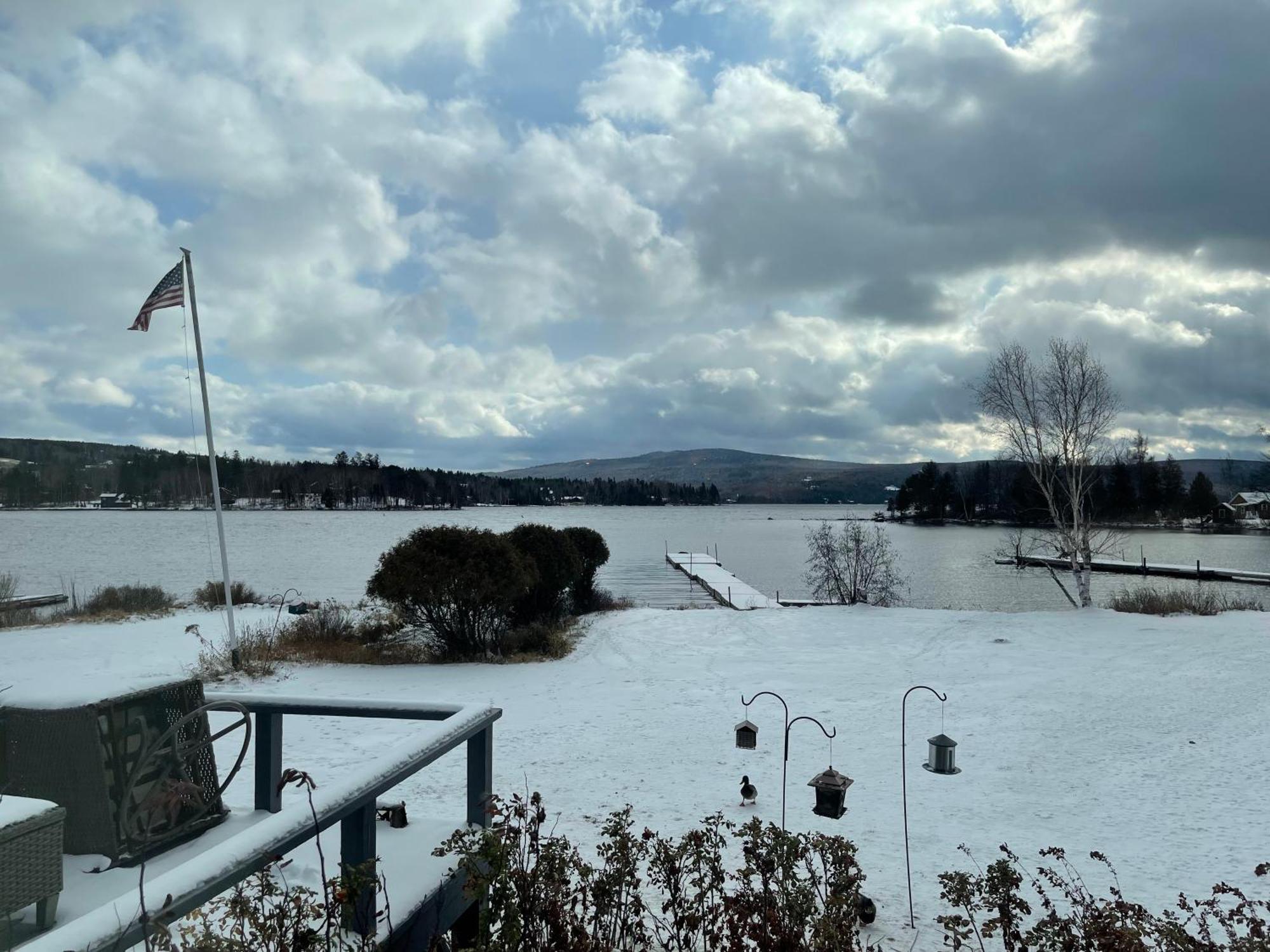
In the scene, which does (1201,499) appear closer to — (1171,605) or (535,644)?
(1171,605)

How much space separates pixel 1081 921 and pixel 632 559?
133ft

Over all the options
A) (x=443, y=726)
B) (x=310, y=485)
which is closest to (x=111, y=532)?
→ (x=310, y=485)

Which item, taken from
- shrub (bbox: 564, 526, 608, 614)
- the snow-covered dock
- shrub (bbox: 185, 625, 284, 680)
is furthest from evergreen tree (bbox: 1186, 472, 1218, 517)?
shrub (bbox: 185, 625, 284, 680)

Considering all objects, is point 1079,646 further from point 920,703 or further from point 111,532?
point 111,532

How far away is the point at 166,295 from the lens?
A: 11.2 m

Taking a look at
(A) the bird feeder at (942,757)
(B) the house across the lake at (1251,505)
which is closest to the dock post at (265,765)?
(A) the bird feeder at (942,757)

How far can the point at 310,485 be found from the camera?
119m

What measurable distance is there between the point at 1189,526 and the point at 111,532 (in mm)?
104280

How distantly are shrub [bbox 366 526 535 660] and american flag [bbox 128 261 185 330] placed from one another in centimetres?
482

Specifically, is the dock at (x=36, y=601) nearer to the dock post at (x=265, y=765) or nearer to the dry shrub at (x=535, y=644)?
A: the dry shrub at (x=535, y=644)

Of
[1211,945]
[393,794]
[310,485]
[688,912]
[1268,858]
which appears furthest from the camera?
[310,485]

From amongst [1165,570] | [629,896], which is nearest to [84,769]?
[629,896]

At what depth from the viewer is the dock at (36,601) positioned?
2044cm

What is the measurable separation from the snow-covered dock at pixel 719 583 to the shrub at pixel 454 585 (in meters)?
7.19
